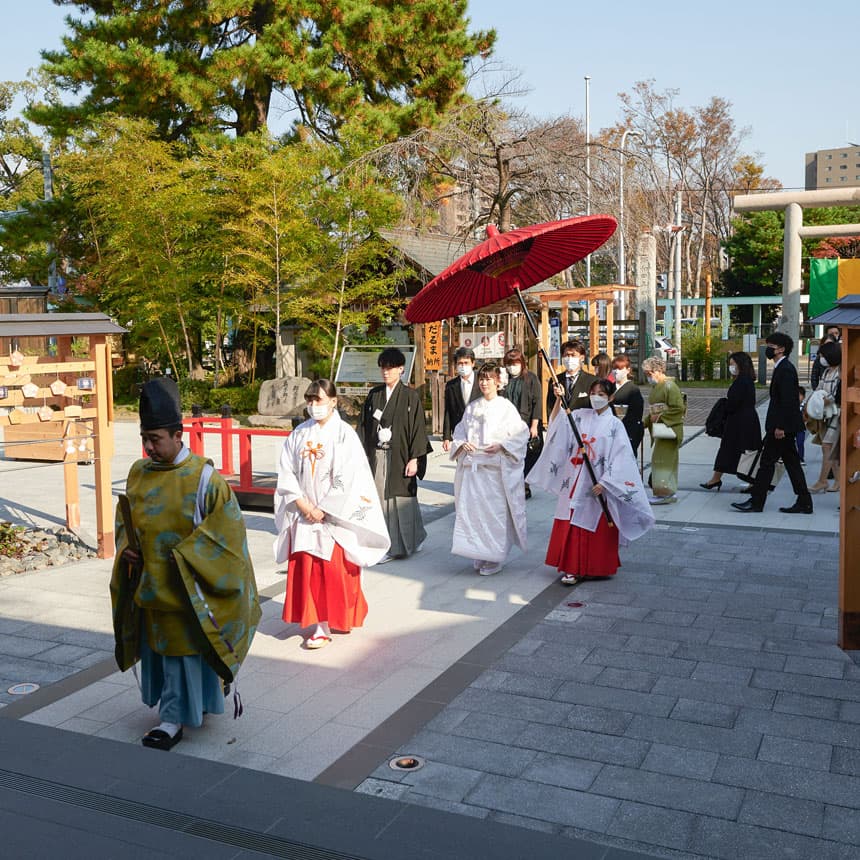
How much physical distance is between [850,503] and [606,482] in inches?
66.1

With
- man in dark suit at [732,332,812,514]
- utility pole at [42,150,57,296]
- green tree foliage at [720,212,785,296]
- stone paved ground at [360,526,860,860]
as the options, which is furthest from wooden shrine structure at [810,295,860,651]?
green tree foliage at [720,212,785,296]

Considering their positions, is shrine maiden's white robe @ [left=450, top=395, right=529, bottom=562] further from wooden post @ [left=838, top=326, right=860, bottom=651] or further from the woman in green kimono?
the woman in green kimono

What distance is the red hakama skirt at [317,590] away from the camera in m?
5.24

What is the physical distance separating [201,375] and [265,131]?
6264 millimetres

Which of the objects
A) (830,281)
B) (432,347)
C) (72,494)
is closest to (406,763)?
(72,494)

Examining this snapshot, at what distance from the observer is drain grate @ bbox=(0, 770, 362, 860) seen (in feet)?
10.2

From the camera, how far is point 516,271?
6289 mm

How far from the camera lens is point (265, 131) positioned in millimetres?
20906

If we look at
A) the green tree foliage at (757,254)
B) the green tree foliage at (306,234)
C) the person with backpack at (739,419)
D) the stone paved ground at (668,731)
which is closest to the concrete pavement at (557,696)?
the stone paved ground at (668,731)

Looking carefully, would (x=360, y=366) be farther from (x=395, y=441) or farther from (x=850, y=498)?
(x=850, y=498)

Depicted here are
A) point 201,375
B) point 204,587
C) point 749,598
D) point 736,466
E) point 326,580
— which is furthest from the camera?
point 201,375

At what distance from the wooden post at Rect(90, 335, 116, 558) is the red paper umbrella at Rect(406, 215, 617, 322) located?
3.02 metres

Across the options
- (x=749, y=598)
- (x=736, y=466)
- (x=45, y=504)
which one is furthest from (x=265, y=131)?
(x=749, y=598)

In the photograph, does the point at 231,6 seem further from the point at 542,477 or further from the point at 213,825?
the point at 213,825
